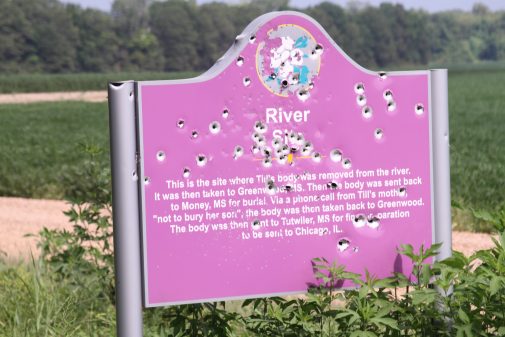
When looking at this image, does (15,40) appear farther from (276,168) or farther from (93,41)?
(276,168)

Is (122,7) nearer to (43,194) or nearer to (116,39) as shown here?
(116,39)

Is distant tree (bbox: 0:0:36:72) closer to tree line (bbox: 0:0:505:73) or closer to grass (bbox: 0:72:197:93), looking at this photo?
tree line (bbox: 0:0:505:73)

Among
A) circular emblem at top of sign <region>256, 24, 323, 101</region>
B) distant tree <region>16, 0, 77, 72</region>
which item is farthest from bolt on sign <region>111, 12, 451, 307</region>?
distant tree <region>16, 0, 77, 72</region>

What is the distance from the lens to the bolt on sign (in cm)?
407

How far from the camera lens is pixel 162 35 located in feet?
393

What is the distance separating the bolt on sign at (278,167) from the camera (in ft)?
13.3

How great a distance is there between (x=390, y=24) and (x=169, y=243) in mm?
137829

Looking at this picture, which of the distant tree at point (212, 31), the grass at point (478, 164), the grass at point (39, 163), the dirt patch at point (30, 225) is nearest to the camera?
the dirt patch at point (30, 225)

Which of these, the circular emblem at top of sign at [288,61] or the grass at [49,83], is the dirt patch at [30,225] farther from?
the grass at [49,83]

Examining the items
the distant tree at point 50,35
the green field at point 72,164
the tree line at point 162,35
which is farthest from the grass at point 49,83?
the green field at point 72,164

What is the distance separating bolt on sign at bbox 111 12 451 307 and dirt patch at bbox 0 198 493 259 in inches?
146

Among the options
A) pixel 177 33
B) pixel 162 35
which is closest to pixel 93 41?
pixel 177 33

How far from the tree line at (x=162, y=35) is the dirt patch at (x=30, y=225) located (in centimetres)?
7579

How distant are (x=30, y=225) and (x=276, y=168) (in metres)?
6.97
